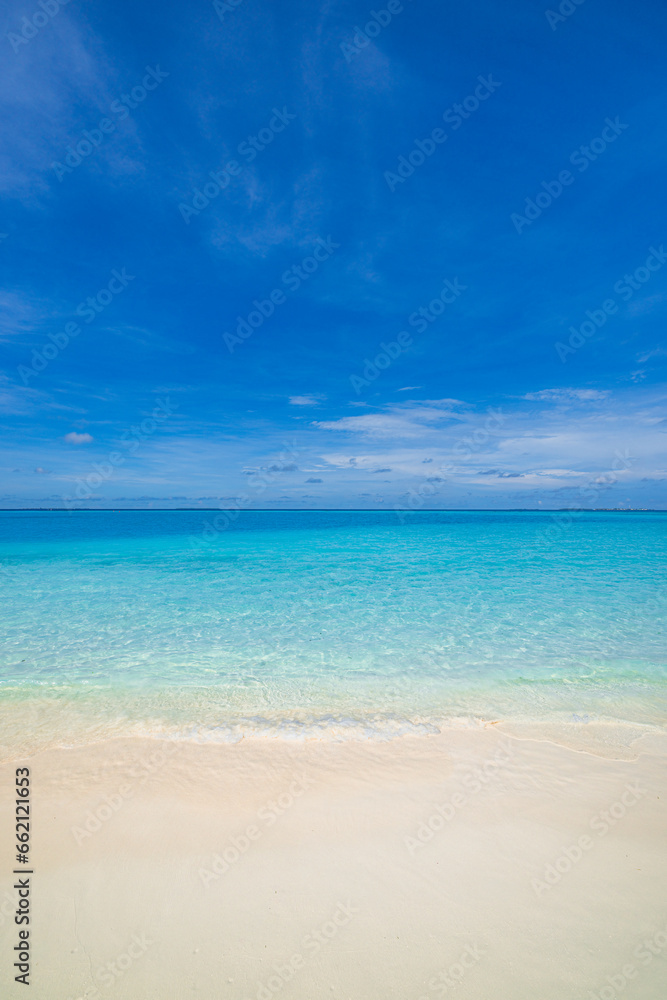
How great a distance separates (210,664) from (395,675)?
3718 millimetres

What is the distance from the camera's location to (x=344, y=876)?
3414mm

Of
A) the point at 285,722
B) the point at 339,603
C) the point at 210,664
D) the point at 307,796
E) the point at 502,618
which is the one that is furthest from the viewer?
the point at 339,603

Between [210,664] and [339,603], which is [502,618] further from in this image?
[210,664]

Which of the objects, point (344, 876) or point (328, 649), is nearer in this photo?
point (344, 876)

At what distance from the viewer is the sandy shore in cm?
269

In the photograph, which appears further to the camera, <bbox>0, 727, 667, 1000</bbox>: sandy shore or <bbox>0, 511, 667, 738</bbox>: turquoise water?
<bbox>0, 511, 667, 738</bbox>: turquoise water

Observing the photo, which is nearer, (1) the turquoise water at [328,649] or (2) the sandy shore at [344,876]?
(2) the sandy shore at [344,876]

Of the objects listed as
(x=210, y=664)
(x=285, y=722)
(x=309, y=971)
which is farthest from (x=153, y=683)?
(x=309, y=971)

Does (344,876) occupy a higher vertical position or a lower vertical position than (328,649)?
higher

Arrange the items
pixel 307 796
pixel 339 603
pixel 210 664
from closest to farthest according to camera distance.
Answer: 1. pixel 307 796
2. pixel 210 664
3. pixel 339 603

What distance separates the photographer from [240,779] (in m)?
4.75

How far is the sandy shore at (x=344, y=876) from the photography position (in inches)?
106

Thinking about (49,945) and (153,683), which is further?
(153,683)

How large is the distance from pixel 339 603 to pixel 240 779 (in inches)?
346
